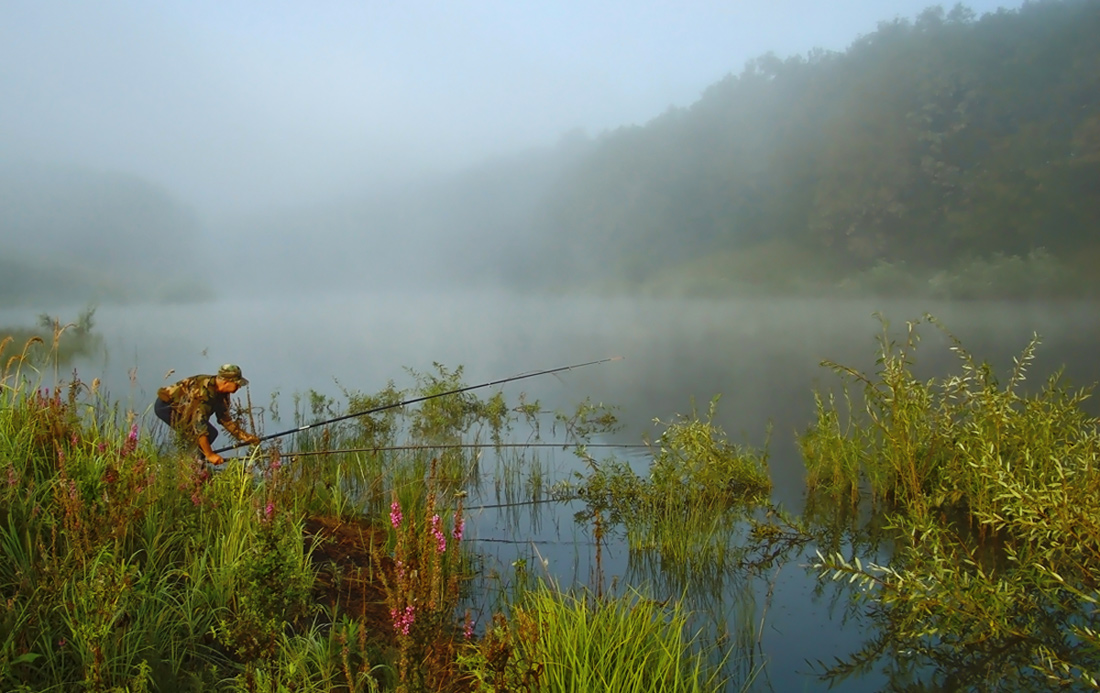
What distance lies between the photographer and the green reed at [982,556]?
380 cm

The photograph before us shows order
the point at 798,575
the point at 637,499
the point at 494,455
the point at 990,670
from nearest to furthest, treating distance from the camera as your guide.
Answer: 1. the point at 990,670
2. the point at 798,575
3. the point at 637,499
4. the point at 494,455

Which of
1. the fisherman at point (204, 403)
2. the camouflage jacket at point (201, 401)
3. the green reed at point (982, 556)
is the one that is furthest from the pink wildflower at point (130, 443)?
the green reed at point (982, 556)

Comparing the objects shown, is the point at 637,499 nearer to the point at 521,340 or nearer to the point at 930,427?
the point at 930,427

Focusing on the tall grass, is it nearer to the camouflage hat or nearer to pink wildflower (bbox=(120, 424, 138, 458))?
pink wildflower (bbox=(120, 424, 138, 458))

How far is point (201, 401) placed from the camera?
21.1 feet

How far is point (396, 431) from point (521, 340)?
29268 mm

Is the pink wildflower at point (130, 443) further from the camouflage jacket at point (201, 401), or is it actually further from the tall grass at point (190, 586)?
the camouflage jacket at point (201, 401)

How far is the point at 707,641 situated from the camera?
14.2 feet

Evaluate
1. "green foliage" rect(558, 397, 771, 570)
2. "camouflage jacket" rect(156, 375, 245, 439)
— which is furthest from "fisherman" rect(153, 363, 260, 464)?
"green foliage" rect(558, 397, 771, 570)

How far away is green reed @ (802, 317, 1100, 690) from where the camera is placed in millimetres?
3801

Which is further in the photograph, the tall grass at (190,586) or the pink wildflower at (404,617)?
the tall grass at (190,586)

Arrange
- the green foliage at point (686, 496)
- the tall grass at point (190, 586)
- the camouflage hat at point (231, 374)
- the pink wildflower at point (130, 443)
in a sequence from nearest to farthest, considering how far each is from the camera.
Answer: the tall grass at point (190, 586) < the pink wildflower at point (130, 443) < the green foliage at point (686, 496) < the camouflage hat at point (231, 374)

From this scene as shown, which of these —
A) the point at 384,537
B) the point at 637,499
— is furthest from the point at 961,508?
the point at 384,537

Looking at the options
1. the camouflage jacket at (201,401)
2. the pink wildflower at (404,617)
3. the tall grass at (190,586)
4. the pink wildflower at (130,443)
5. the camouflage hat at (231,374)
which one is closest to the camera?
the pink wildflower at (404,617)
